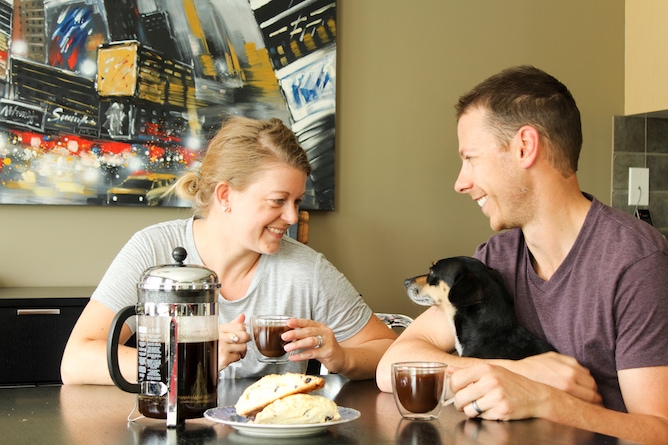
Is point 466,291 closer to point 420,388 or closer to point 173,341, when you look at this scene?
point 420,388

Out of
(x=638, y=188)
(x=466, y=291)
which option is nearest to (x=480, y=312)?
(x=466, y=291)

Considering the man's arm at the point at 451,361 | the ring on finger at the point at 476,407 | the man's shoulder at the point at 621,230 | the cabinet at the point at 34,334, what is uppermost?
the man's shoulder at the point at 621,230

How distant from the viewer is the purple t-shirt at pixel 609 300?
1.52m

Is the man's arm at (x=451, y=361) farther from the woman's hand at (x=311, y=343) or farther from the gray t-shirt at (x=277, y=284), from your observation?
the gray t-shirt at (x=277, y=284)

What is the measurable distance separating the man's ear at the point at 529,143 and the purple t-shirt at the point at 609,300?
0.51 ft

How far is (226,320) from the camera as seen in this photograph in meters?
2.11

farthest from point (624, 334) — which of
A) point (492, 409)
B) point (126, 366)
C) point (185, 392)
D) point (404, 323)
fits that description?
point (404, 323)

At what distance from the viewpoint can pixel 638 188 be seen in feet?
13.4

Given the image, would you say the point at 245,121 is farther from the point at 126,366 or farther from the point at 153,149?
the point at 153,149

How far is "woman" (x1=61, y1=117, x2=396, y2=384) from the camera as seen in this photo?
209cm

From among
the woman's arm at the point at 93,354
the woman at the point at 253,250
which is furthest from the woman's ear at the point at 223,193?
the woman's arm at the point at 93,354

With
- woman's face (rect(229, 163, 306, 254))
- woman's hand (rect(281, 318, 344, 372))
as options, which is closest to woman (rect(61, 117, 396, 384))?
woman's face (rect(229, 163, 306, 254))

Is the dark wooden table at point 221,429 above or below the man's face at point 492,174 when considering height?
below

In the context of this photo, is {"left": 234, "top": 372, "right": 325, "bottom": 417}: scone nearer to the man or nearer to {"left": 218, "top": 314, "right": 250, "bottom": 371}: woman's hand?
the man
